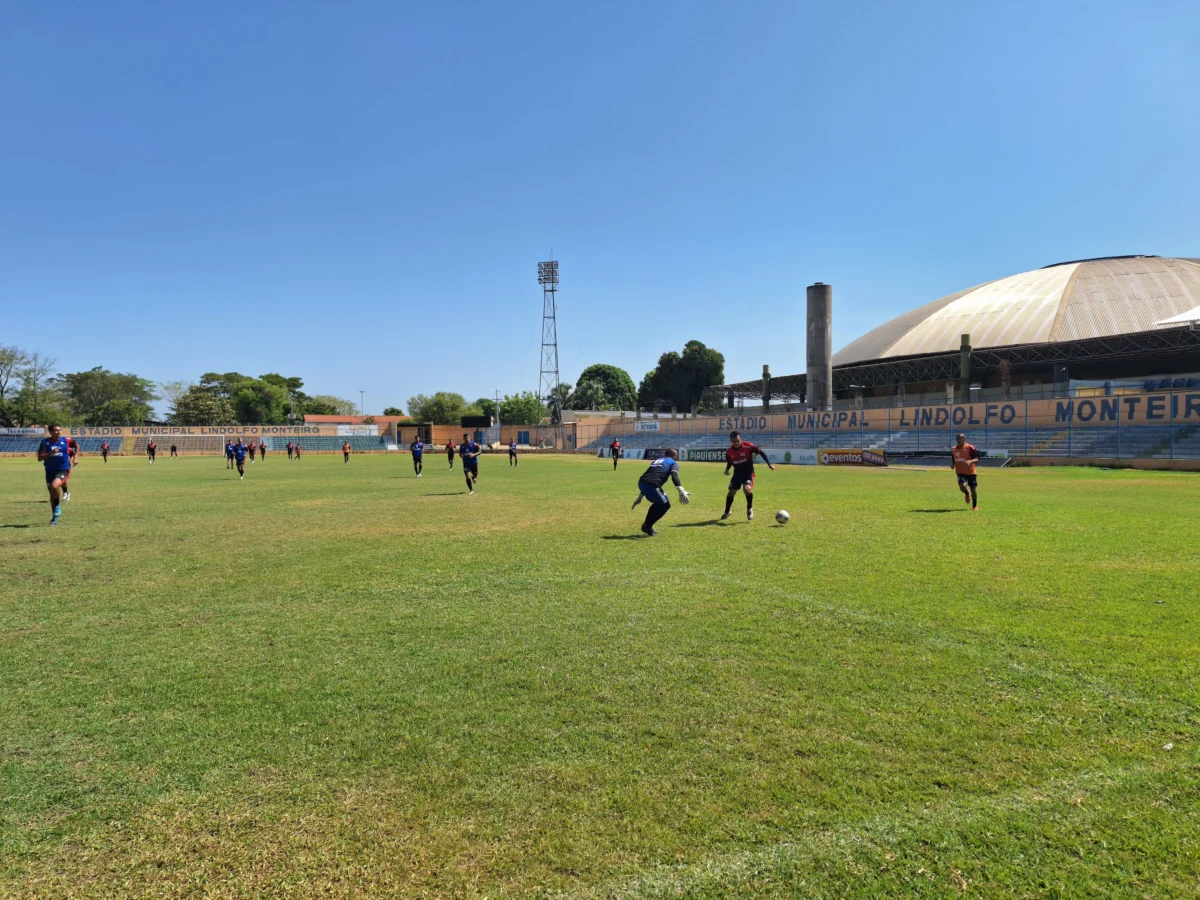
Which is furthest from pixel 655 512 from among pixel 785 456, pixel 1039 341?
pixel 1039 341

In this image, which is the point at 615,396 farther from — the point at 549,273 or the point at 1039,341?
the point at 1039,341

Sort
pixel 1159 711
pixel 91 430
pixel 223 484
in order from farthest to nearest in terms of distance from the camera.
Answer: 1. pixel 91 430
2. pixel 223 484
3. pixel 1159 711

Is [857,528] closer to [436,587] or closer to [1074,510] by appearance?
[1074,510]

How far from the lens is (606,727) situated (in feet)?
14.5

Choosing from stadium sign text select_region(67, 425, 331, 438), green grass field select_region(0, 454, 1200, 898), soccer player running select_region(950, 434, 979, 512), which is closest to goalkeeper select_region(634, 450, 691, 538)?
green grass field select_region(0, 454, 1200, 898)

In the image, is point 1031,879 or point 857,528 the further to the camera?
point 857,528

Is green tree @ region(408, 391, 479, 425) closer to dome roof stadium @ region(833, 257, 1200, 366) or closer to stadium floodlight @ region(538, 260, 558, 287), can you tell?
stadium floodlight @ region(538, 260, 558, 287)

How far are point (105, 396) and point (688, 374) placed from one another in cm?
9880

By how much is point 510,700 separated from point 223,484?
91.1ft

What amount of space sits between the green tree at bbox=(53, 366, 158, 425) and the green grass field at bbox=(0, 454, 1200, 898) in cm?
11894

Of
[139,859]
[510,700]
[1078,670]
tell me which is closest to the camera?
[139,859]

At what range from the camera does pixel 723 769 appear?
3.86 m

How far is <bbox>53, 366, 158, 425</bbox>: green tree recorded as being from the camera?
106750 mm

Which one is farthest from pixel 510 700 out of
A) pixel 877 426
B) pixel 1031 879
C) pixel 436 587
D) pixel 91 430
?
pixel 91 430
